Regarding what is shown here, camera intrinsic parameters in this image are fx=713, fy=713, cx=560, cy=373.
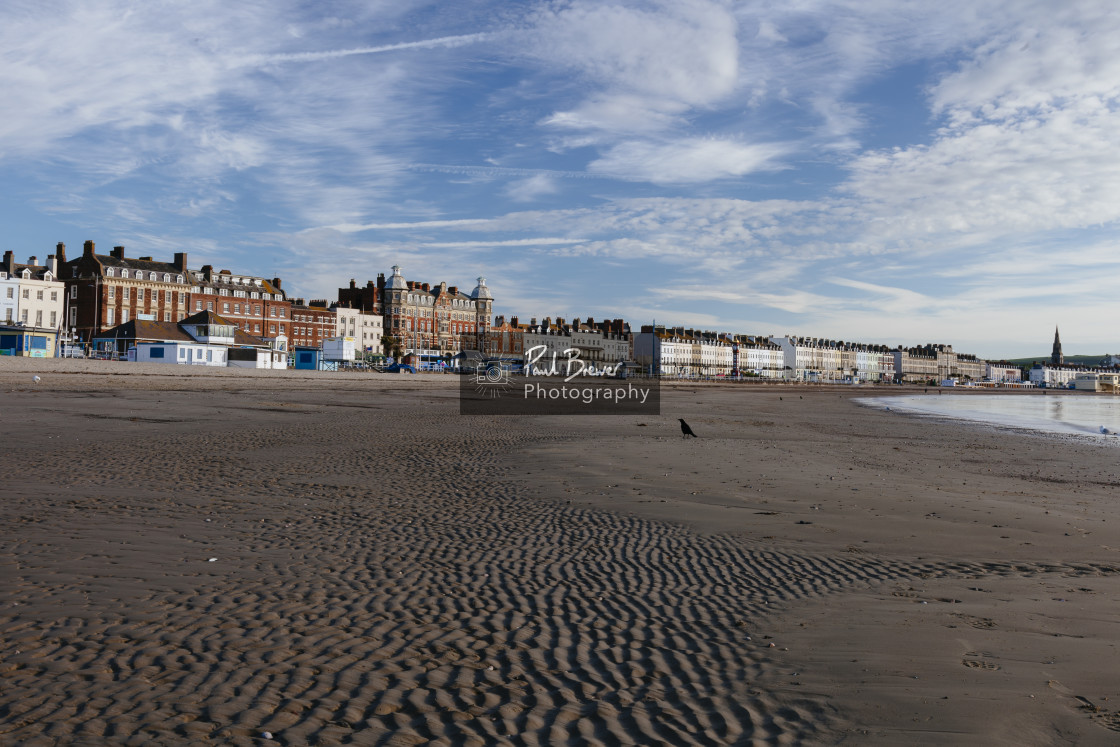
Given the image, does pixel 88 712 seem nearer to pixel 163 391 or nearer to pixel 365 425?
pixel 365 425

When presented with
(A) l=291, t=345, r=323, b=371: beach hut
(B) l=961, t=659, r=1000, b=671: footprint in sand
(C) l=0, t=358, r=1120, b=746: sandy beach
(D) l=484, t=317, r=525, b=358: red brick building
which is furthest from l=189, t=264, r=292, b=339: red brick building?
(B) l=961, t=659, r=1000, b=671: footprint in sand

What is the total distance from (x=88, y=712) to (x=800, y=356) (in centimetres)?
19155

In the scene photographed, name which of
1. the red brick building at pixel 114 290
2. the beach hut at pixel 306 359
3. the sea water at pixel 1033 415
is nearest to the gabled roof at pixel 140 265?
the red brick building at pixel 114 290

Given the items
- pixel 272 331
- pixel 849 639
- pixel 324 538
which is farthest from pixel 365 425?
pixel 272 331

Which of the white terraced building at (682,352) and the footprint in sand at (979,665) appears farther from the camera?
the white terraced building at (682,352)

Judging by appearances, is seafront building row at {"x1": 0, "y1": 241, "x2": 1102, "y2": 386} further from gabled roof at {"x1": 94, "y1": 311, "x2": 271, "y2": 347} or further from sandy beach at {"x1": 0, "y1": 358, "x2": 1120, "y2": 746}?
sandy beach at {"x1": 0, "y1": 358, "x2": 1120, "y2": 746}

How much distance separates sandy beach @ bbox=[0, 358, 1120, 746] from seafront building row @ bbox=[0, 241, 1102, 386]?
186 ft

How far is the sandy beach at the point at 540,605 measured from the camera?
3.50 metres

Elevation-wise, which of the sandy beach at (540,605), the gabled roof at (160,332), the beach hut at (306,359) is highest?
the gabled roof at (160,332)

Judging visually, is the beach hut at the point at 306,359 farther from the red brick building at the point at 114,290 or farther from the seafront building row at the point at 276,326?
the red brick building at the point at 114,290

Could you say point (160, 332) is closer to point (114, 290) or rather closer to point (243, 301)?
point (114, 290)

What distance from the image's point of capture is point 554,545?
23.0ft

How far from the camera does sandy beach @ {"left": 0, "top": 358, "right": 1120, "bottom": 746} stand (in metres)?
3.50

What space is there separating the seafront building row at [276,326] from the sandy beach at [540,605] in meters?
56.8
